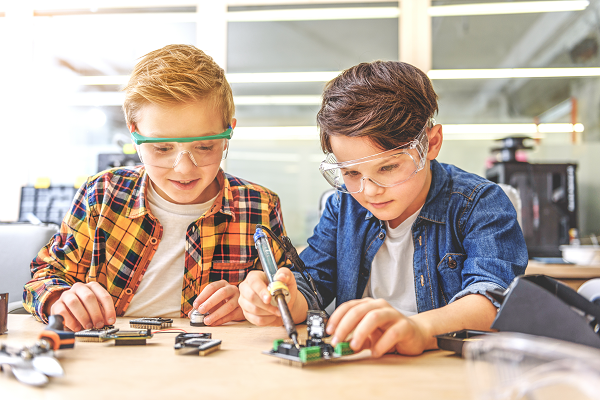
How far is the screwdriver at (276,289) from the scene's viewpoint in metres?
0.76

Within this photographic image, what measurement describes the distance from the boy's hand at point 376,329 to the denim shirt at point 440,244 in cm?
28

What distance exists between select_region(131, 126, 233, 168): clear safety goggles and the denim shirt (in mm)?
418

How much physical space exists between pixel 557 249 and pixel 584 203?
3.91 ft

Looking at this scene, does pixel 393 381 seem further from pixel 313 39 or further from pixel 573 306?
pixel 313 39

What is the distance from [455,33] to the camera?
3723 mm

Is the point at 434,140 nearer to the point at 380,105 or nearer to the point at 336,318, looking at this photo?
the point at 380,105

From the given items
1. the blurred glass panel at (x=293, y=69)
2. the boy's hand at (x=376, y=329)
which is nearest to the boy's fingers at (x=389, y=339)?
the boy's hand at (x=376, y=329)

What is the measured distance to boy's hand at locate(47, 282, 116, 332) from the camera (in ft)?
3.00

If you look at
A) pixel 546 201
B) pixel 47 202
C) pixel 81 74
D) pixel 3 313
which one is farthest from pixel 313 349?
pixel 81 74

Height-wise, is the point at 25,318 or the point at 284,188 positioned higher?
the point at 284,188

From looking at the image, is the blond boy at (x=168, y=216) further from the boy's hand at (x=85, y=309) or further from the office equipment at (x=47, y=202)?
the office equipment at (x=47, y=202)

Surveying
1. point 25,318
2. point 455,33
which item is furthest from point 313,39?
point 25,318

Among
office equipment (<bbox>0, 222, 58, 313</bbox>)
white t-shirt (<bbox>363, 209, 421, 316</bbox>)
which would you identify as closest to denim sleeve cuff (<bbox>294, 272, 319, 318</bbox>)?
white t-shirt (<bbox>363, 209, 421, 316</bbox>)

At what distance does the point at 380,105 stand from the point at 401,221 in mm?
410
